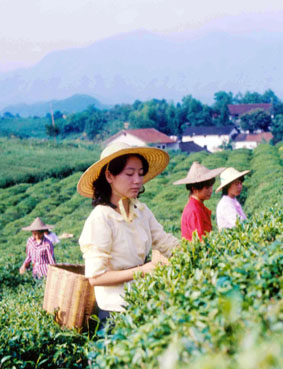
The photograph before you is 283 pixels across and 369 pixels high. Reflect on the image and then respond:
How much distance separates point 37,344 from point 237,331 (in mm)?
2143

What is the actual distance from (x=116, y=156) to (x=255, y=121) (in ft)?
263

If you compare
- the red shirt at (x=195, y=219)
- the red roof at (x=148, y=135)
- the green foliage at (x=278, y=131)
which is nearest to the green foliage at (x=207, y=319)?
the red shirt at (x=195, y=219)

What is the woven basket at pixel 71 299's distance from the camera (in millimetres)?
3520

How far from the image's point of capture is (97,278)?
3.15 meters

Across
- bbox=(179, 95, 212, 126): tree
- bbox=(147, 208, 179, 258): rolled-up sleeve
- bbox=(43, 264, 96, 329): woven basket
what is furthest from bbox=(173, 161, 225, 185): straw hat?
bbox=(179, 95, 212, 126): tree

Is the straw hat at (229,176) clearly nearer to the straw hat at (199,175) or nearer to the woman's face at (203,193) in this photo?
the straw hat at (199,175)

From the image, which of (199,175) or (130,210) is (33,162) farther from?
(130,210)

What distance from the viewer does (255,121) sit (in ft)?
266

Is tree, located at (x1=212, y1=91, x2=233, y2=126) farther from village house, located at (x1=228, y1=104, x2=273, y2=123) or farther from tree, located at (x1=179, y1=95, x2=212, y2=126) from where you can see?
village house, located at (x1=228, y1=104, x2=273, y2=123)

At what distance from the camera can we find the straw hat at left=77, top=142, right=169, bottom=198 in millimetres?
3309

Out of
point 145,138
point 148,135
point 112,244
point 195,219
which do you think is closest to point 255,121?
point 148,135

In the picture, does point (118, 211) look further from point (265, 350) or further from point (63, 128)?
point (63, 128)

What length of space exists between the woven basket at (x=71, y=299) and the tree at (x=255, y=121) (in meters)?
79.1

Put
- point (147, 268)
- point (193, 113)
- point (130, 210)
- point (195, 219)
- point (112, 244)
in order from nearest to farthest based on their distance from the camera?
point (147, 268), point (112, 244), point (130, 210), point (195, 219), point (193, 113)
